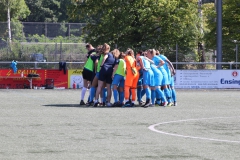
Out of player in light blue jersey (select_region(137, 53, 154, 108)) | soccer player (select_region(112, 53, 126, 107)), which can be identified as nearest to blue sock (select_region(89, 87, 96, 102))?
soccer player (select_region(112, 53, 126, 107))

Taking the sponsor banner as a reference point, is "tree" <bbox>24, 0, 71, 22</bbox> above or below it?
above

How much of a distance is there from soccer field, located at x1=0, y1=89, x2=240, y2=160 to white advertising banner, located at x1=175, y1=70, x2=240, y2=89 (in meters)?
13.5

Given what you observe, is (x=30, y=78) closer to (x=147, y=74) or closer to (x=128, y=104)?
(x=128, y=104)

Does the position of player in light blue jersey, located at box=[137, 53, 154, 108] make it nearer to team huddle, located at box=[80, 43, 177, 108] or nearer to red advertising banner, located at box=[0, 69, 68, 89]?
team huddle, located at box=[80, 43, 177, 108]

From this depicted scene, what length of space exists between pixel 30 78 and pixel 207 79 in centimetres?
850

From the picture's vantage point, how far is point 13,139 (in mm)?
12383

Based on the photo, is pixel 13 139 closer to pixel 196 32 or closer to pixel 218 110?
pixel 218 110

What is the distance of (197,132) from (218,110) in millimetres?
6689

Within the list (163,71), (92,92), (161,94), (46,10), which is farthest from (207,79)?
(46,10)

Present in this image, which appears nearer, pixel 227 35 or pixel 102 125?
pixel 102 125

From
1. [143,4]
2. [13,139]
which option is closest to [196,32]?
[143,4]

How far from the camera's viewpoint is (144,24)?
1779 inches

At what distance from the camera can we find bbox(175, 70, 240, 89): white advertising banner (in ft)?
114

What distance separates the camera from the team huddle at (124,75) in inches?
845
